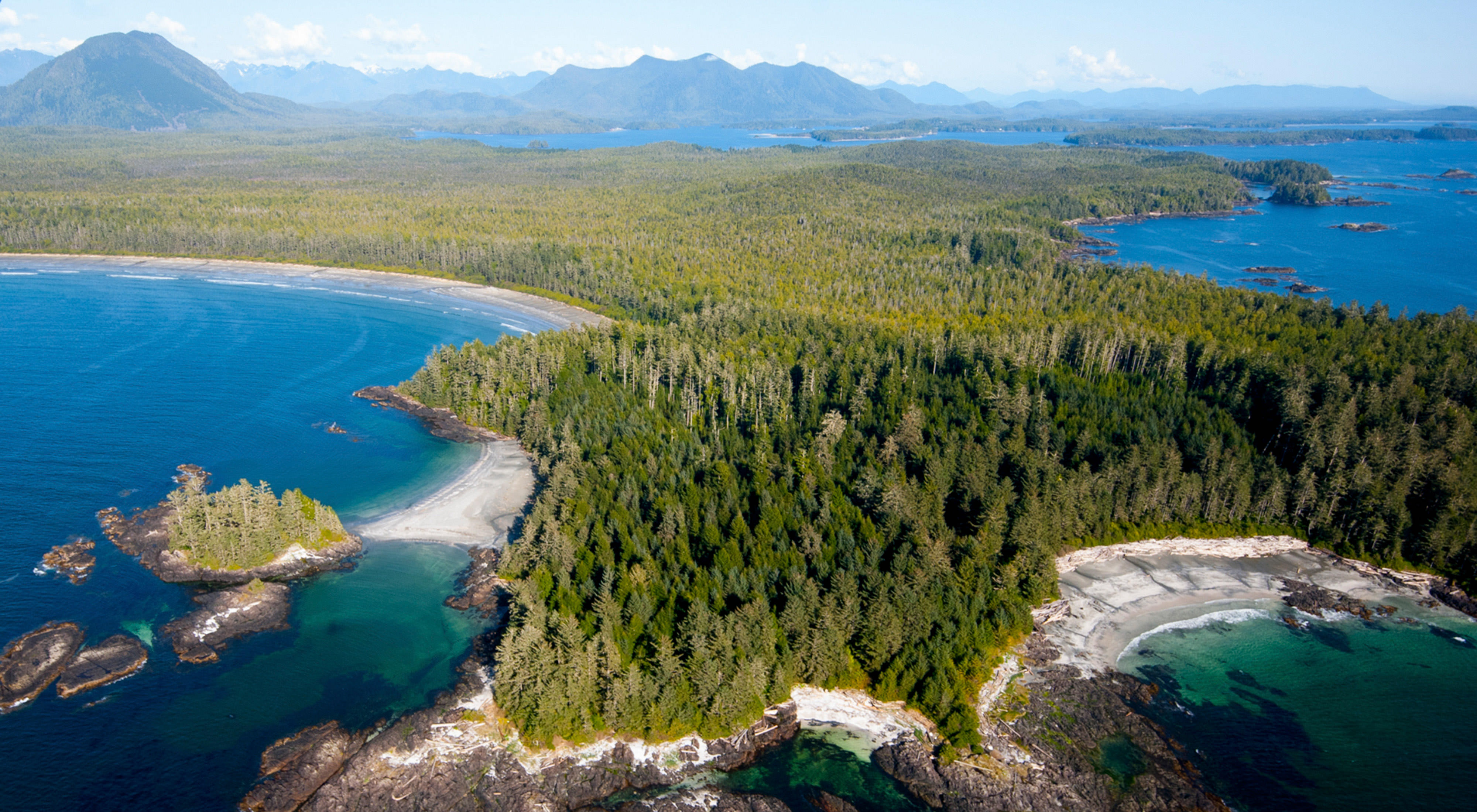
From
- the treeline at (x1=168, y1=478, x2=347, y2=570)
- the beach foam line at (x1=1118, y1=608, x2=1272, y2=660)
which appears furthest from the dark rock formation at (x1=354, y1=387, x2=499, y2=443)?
the beach foam line at (x1=1118, y1=608, x2=1272, y2=660)

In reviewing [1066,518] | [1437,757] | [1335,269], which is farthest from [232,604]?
[1335,269]

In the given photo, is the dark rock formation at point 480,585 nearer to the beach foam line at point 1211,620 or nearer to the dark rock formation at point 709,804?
the dark rock formation at point 709,804

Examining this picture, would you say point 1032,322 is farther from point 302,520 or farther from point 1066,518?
point 302,520

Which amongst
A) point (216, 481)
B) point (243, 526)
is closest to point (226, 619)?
point (243, 526)

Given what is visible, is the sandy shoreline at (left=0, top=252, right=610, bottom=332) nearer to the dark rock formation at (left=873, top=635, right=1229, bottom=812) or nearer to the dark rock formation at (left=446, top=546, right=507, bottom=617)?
the dark rock formation at (left=446, top=546, right=507, bottom=617)

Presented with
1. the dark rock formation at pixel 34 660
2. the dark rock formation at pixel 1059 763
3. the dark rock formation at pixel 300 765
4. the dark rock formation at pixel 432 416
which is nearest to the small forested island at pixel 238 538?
the dark rock formation at pixel 34 660
